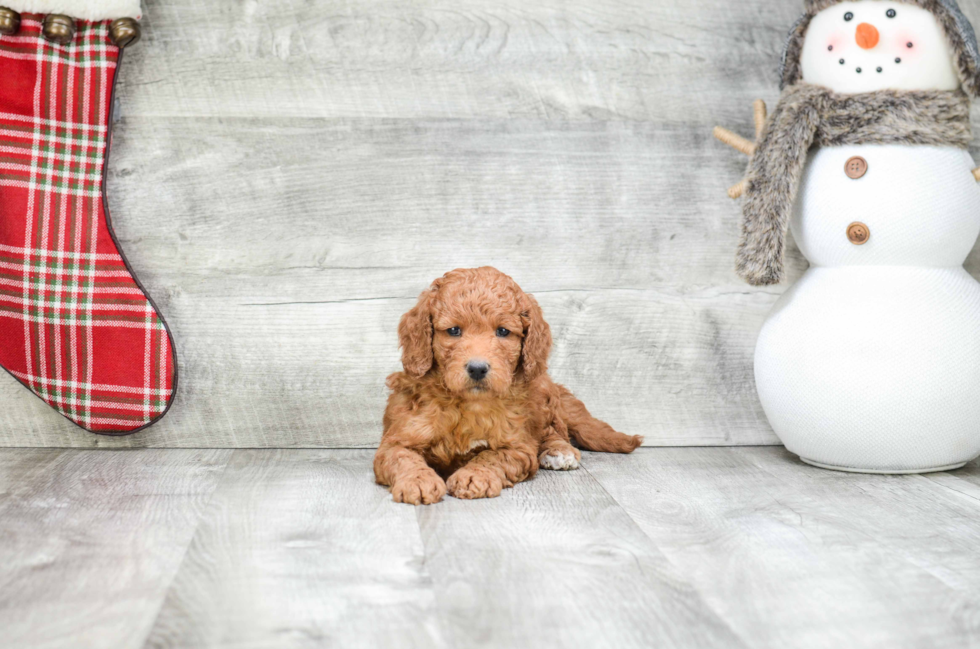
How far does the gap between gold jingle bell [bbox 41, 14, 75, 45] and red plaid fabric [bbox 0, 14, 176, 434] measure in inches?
0.8

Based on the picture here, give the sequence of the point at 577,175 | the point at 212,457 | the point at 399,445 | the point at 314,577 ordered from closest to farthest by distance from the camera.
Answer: the point at 314,577 < the point at 399,445 < the point at 212,457 < the point at 577,175

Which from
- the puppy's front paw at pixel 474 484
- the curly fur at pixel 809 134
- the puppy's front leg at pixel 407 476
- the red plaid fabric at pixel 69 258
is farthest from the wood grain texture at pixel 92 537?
the curly fur at pixel 809 134

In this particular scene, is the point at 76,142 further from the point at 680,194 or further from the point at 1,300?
the point at 680,194

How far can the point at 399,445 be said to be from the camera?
74.9 inches

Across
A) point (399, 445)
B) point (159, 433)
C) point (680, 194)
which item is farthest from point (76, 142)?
point (680, 194)

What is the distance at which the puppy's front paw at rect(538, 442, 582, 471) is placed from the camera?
2.05m

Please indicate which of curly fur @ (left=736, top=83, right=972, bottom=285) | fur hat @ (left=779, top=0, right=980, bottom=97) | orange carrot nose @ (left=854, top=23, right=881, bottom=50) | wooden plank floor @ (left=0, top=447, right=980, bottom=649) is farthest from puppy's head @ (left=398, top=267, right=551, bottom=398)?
fur hat @ (left=779, top=0, right=980, bottom=97)

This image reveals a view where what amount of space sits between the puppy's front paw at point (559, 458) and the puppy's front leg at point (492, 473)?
105 mm

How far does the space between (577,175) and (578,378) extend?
554 millimetres

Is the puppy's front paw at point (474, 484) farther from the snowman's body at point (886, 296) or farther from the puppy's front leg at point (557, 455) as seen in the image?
the snowman's body at point (886, 296)

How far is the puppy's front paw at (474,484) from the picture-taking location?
1767 millimetres

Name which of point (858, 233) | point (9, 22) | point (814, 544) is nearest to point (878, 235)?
point (858, 233)

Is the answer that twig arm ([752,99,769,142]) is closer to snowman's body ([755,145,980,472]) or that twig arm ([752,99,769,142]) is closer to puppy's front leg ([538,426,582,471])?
snowman's body ([755,145,980,472])

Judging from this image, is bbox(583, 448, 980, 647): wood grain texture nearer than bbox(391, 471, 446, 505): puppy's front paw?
Yes
